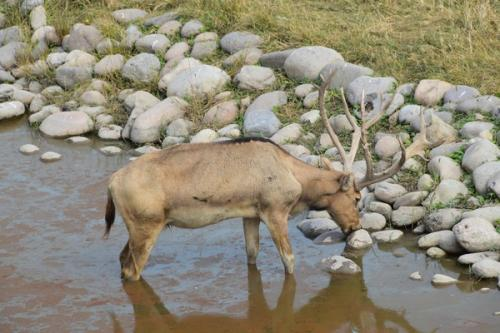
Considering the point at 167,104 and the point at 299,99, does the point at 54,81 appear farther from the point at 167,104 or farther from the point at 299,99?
the point at 299,99

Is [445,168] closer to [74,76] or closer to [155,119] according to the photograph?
[155,119]

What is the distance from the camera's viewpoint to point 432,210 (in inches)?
415

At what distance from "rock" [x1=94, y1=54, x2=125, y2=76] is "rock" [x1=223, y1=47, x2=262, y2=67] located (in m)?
1.75

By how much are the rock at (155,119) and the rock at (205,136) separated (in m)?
0.66

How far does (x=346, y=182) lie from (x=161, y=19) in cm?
739

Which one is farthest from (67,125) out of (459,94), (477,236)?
(477,236)

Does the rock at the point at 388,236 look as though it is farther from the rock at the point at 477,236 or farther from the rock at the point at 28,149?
the rock at the point at 28,149

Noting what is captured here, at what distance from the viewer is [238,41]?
14922 mm

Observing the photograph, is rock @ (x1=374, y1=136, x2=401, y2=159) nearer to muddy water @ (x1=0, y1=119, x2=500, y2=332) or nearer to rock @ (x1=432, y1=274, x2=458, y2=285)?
muddy water @ (x1=0, y1=119, x2=500, y2=332)

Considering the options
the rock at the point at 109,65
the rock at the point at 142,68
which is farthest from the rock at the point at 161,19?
the rock at the point at 142,68

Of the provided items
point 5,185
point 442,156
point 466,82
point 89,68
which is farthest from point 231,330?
point 89,68

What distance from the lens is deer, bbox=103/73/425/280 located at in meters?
9.10

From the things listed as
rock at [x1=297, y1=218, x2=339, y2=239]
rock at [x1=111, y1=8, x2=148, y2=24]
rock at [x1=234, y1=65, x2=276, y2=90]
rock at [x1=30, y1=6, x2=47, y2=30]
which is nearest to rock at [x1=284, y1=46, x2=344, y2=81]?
rock at [x1=234, y1=65, x2=276, y2=90]

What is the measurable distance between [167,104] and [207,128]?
31.3 inches
